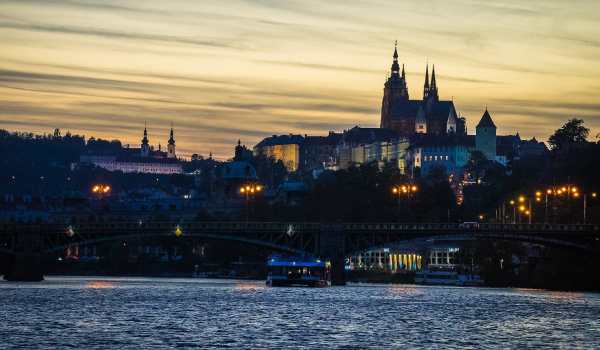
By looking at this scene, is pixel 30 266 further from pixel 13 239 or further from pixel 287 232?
pixel 287 232

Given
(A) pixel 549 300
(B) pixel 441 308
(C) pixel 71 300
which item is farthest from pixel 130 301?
(A) pixel 549 300

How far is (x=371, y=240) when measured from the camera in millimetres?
185125

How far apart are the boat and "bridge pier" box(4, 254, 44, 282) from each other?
85.7 ft

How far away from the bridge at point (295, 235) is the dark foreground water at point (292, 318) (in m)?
6.10

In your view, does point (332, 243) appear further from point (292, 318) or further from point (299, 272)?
point (292, 318)

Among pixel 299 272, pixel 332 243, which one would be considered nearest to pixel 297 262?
pixel 299 272

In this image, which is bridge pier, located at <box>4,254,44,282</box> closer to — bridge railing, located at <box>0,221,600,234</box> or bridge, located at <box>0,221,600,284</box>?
bridge, located at <box>0,221,600,284</box>

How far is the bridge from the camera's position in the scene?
17338 cm

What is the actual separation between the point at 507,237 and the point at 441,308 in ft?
97.8

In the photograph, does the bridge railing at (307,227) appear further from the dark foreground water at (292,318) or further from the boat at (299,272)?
the dark foreground water at (292,318)

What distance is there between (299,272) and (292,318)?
59.1 m

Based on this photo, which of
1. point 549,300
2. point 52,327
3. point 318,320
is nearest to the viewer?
point 52,327

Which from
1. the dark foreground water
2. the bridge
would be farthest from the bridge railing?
the dark foreground water

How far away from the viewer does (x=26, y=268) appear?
191 metres
